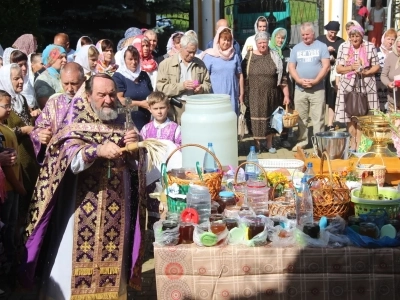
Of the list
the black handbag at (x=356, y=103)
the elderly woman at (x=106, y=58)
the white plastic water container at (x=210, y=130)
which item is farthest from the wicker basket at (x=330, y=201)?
the black handbag at (x=356, y=103)

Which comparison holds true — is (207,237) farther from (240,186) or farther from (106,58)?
(106,58)

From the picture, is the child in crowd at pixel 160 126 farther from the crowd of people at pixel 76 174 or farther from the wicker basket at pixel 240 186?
the wicker basket at pixel 240 186

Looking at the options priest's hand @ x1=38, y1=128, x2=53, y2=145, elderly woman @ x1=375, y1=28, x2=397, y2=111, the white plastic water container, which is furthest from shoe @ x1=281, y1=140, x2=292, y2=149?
priest's hand @ x1=38, y1=128, x2=53, y2=145

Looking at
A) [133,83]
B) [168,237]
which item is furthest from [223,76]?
[168,237]

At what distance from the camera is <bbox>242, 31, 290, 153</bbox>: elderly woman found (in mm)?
9312

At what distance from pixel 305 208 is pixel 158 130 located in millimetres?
2621

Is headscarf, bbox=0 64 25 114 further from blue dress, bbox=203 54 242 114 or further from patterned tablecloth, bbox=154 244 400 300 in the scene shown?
blue dress, bbox=203 54 242 114

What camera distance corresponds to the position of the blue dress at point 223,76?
356 inches

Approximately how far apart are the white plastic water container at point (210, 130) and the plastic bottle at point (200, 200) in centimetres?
122

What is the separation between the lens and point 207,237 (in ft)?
12.1

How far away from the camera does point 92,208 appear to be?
Result: 439 cm

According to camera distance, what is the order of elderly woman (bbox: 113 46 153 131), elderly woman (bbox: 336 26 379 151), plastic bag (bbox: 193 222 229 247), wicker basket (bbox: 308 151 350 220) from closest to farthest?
plastic bag (bbox: 193 222 229 247) → wicker basket (bbox: 308 151 350 220) → elderly woman (bbox: 113 46 153 131) → elderly woman (bbox: 336 26 379 151)

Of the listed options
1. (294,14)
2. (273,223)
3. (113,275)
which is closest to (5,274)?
(113,275)

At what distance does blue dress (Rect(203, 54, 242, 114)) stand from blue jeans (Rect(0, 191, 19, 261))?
4297 millimetres
